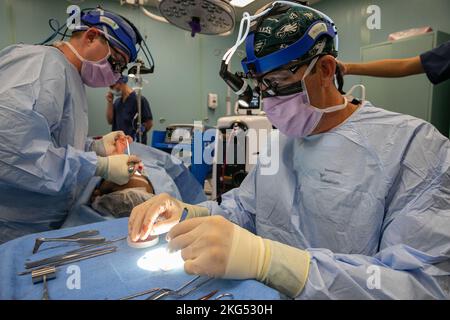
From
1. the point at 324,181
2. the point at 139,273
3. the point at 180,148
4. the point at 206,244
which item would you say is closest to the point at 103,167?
the point at 139,273

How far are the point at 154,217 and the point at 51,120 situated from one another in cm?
65

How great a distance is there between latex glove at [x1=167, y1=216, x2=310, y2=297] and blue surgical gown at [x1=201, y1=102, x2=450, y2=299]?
0.12ft

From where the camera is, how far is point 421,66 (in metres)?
1.54

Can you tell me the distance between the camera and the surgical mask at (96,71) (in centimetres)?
144

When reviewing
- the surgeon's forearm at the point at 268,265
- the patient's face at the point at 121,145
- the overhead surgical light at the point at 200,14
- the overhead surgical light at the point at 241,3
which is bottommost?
the surgeon's forearm at the point at 268,265

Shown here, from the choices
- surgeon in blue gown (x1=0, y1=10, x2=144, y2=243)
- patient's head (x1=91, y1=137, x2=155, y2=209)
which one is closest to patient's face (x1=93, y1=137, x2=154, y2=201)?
patient's head (x1=91, y1=137, x2=155, y2=209)

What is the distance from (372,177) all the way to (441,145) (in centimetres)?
20

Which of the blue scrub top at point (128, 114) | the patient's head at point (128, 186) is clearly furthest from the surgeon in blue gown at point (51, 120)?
the blue scrub top at point (128, 114)

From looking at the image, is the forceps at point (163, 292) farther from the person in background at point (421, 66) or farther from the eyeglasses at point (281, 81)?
the person in background at point (421, 66)

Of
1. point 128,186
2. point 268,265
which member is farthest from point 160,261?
point 128,186

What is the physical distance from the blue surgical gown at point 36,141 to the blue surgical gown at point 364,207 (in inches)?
24.6

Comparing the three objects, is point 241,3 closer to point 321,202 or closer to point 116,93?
point 116,93

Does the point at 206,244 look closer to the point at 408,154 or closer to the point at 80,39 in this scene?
the point at 408,154

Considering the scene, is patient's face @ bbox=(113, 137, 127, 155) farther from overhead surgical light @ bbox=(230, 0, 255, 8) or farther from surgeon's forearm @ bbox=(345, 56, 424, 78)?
overhead surgical light @ bbox=(230, 0, 255, 8)
